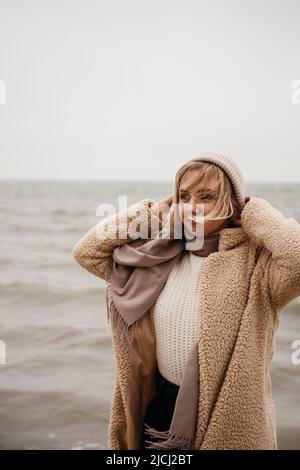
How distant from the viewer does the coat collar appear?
165cm

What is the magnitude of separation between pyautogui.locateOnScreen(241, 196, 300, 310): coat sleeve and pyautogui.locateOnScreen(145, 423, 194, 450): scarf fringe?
56 centimetres

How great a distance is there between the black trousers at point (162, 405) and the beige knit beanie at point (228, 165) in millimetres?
749

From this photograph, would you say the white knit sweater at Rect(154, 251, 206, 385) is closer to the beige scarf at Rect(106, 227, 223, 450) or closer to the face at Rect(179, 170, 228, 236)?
the beige scarf at Rect(106, 227, 223, 450)

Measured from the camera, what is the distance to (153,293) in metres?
1.62

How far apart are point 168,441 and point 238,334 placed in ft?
1.48

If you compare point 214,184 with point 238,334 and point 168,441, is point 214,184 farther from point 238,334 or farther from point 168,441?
point 168,441

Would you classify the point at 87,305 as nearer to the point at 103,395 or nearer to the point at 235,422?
the point at 103,395

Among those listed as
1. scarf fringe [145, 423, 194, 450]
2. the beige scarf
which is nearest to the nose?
the beige scarf

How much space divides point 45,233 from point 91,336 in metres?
7.96

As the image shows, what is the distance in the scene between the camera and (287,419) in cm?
338

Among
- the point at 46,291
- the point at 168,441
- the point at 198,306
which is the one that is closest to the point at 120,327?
the point at 198,306

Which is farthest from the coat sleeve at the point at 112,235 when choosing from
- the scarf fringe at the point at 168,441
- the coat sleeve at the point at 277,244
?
the scarf fringe at the point at 168,441

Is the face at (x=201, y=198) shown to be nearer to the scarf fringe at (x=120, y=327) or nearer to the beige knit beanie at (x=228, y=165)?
the beige knit beanie at (x=228, y=165)

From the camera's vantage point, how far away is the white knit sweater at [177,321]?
1.58 metres
